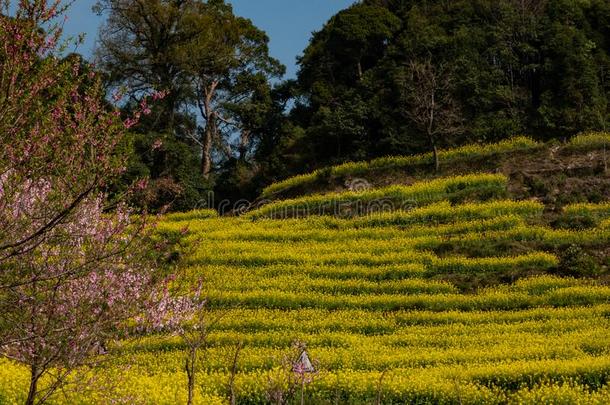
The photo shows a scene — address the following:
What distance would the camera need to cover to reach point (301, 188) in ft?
122

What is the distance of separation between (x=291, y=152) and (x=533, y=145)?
47.6 ft

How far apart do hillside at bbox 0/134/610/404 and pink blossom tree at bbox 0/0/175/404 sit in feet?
3.16

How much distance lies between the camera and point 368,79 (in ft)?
133

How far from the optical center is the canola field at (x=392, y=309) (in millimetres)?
14188

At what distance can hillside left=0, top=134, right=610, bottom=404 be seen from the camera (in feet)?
47.4

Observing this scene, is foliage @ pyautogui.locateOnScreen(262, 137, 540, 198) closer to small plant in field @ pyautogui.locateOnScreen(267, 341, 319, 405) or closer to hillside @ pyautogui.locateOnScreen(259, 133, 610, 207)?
hillside @ pyautogui.locateOnScreen(259, 133, 610, 207)

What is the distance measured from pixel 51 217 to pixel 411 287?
1796cm

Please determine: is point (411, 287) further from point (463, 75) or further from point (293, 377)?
point (463, 75)

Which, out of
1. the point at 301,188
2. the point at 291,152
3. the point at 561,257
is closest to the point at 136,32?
the point at 291,152

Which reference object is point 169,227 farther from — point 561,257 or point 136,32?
point 136,32

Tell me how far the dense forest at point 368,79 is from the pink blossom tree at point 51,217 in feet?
69.4

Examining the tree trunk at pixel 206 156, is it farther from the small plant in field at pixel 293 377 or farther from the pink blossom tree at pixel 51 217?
the pink blossom tree at pixel 51 217

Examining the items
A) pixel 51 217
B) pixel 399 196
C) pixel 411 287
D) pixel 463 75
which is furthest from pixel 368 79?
pixel 51 217

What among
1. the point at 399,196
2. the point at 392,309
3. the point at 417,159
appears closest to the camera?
the point at 392,309
